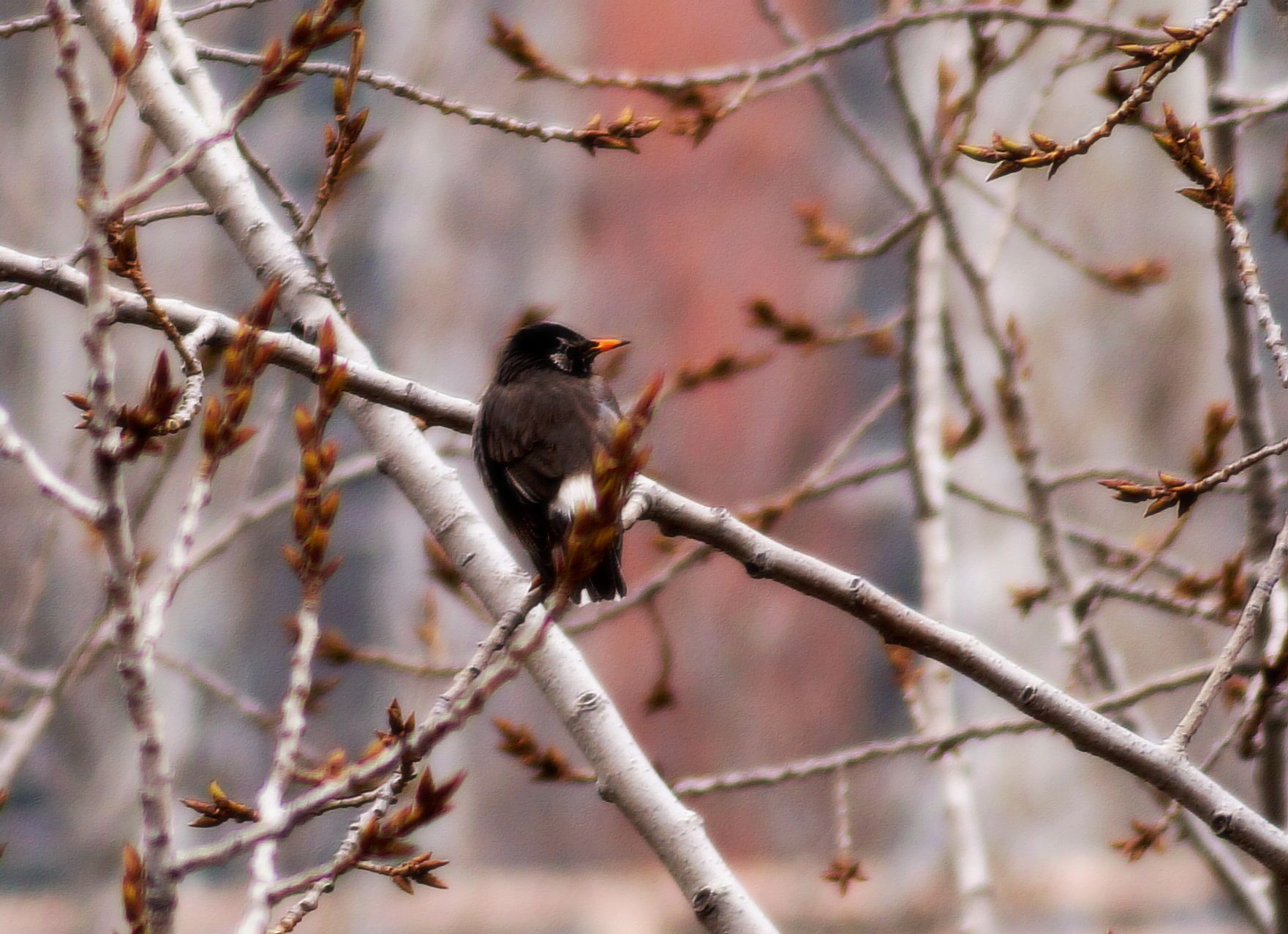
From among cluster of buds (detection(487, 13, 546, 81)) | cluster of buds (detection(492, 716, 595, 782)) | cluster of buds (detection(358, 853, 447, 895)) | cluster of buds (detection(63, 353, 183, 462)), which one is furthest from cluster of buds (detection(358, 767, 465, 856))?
cluster of buds (detection(487, 13, 546, 81))

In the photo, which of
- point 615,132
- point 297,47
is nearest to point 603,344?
point 615,132

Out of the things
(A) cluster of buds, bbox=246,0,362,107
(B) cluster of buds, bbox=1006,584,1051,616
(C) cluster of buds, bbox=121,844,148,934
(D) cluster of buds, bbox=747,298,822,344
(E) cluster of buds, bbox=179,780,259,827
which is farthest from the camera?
(D) cluster of buds, bbox=747,298,822,344

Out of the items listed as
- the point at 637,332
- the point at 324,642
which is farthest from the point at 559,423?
the point at 637,332

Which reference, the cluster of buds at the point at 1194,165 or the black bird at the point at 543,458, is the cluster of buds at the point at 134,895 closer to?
the black bird at the point at 543,458

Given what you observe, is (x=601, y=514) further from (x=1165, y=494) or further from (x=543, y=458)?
(x=543, y=458)

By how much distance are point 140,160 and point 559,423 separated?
1419mm

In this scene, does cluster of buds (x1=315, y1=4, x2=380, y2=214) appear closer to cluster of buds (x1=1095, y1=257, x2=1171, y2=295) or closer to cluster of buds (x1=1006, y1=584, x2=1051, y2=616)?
cluster of buds (x1=1006, y1=584, x2=1051, y2=616)

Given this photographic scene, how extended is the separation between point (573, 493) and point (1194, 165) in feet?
3.82

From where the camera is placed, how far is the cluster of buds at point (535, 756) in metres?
2.22

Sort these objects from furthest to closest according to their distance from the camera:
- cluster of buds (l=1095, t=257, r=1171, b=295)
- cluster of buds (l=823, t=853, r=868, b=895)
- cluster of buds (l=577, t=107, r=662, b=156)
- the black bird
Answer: cluster of buds (l=1095, t=257, r=1171, b=295)
cluster of buds (l=823, t=853, r=868, b=895)
the black bird
cluster of buds (l=577, t=107, r=662, b=156)

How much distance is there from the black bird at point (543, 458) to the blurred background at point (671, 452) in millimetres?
2411

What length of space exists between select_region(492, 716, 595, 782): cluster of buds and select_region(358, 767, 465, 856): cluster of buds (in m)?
0.91

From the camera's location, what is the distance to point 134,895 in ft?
3.64

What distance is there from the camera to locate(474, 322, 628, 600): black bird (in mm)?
2186
